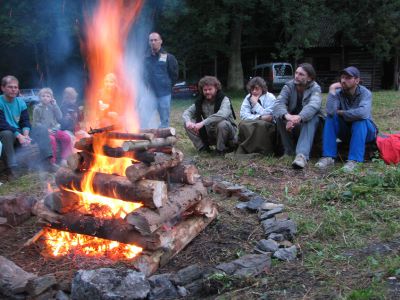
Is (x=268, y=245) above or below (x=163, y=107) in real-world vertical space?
below

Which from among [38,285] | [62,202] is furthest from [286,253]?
[62,202]

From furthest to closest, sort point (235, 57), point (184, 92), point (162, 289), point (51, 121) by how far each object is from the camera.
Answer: point (235, 57) < point (184, 92) < point (51, 121) < point (162, 289)

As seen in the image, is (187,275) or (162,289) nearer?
(162,289)

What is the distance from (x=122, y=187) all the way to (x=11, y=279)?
3.39 ft

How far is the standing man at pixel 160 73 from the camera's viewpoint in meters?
8.14

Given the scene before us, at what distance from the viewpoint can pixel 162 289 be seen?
9.96ft

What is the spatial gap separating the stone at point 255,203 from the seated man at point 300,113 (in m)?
1.44

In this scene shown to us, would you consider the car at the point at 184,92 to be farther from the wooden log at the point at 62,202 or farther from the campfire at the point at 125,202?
the wooden log at the point at 62,202

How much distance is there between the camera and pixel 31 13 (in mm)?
19203

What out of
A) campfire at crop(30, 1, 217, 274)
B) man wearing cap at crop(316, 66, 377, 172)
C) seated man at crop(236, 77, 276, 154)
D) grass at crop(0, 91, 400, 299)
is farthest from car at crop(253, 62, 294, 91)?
campfire at crop(30, 1, 217, 274)

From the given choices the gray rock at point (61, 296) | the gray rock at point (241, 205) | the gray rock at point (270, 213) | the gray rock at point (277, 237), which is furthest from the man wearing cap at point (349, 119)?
the gray rock at point (61, 296)

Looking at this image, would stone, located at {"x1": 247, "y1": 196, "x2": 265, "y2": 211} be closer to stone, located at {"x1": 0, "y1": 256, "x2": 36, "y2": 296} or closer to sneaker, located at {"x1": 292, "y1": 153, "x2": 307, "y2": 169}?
sneaker, located at {"x1": 292, "y1": 153, "x2": 307, "y2": 169}

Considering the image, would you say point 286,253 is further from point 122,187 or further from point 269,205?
point 122,187

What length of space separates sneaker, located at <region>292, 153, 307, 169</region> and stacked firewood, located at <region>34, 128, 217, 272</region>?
222cm
